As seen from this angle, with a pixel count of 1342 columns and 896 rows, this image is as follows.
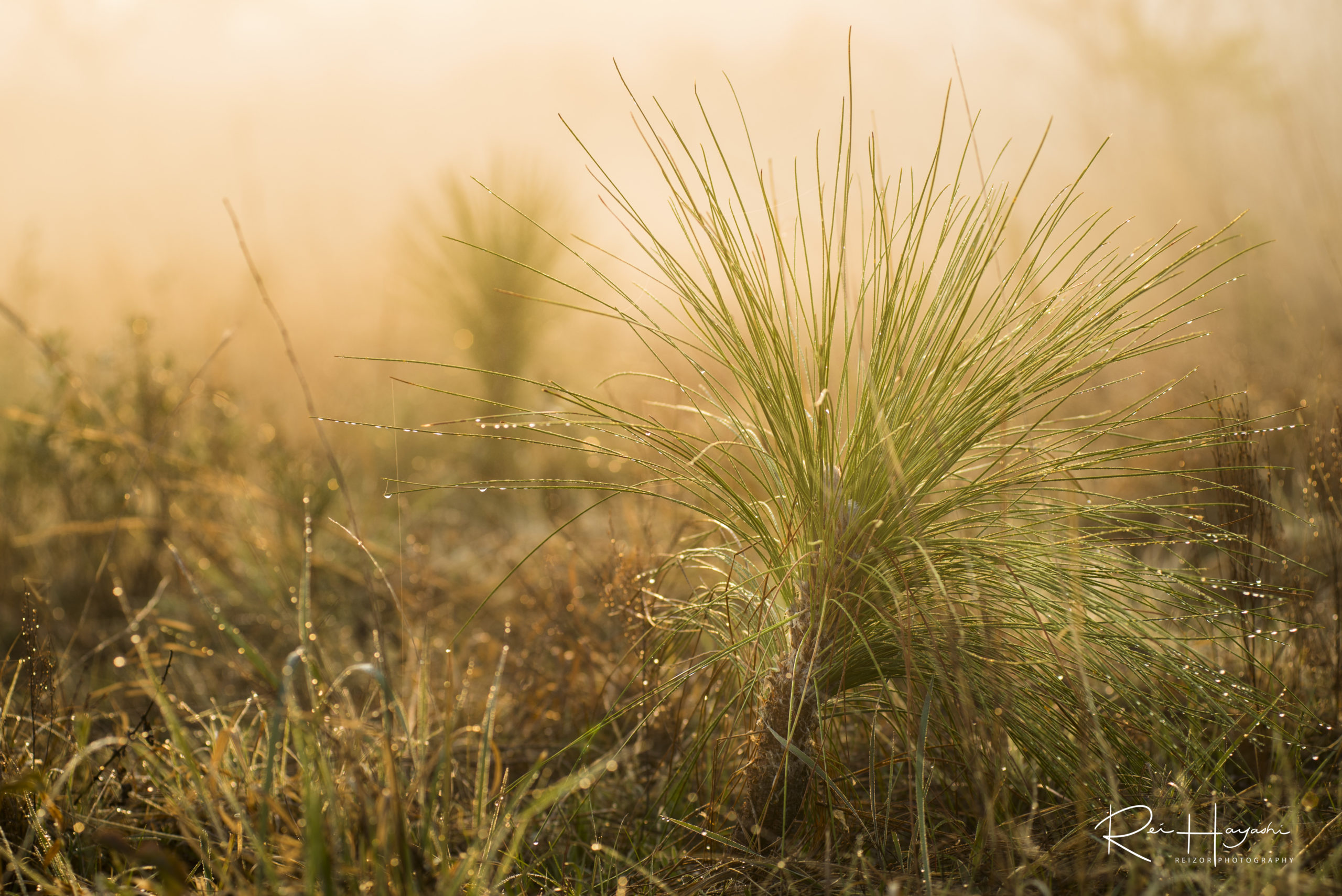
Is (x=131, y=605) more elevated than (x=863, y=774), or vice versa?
(x=863, y=774)

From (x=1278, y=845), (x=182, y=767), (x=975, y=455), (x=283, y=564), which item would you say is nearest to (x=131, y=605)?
(x=283, y=564)

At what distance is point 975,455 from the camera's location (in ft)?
3.14

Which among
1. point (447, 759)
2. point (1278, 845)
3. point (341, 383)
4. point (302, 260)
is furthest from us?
point (302, 260)

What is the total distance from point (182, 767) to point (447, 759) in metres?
0.67

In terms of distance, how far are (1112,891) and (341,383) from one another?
17.8ft

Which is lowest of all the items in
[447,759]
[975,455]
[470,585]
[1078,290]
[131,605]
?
[131,605]

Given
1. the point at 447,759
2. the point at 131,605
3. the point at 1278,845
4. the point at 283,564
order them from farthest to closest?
1. the point at 131,605
2. the point at 283,564
3. the point at 1278,845
4. the point at 447,759

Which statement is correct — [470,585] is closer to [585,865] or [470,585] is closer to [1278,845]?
[585,865]

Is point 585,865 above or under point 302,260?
under

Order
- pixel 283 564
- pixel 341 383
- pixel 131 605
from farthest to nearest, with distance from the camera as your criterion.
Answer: pixel 341 383 < pixel 131 605 < pixel 283 564

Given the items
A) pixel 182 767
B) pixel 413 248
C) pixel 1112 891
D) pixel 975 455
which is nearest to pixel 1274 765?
pixel 1112 891

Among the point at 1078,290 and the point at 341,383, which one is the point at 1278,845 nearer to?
the point at 1078,290

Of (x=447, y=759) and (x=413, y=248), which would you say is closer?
(x=447, y=759)

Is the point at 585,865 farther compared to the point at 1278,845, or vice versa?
the point at 585,865
